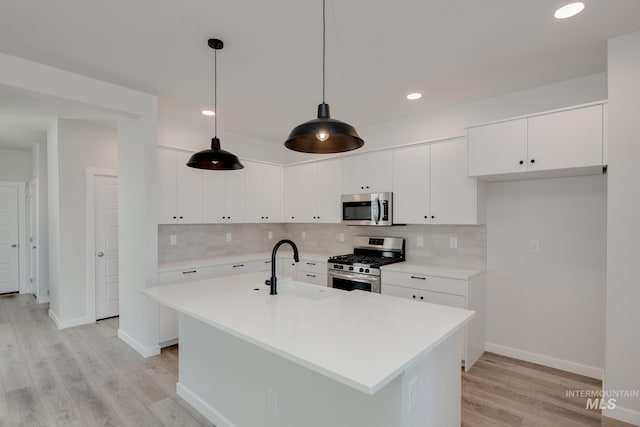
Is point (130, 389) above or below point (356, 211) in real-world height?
below

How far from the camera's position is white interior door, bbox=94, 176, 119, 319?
14.7ft

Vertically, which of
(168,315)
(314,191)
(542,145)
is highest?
(542,145)

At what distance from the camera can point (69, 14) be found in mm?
1999

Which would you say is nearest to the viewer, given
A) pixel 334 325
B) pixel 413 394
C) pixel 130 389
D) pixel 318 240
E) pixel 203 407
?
pixel 413 394

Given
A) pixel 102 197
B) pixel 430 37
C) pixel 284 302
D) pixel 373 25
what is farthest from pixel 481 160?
pixel 102 197

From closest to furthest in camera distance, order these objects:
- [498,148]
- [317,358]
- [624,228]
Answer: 1. [317,358]
2. [624,228]
3. [498,148]

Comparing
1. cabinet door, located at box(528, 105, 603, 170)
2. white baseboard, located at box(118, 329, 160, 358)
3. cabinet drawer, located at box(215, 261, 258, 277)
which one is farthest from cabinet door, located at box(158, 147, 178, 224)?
cabinet door, located at box(528, 105, 603, 170)

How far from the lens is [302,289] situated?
8.77ft

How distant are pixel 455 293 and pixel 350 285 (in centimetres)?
124

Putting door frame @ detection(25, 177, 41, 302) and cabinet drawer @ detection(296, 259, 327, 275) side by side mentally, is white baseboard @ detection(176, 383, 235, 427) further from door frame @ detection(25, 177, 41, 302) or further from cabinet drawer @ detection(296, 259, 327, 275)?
door frame @ detection(25, 177, 41, 302)

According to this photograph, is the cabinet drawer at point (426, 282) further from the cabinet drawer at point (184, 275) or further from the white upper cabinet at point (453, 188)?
the cabinet drawer at point (184, 275)

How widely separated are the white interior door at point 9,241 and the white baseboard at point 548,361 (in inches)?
314

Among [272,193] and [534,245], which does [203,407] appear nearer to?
[272,193]

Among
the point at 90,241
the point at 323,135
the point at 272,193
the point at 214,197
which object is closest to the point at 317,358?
the point at 323,135
